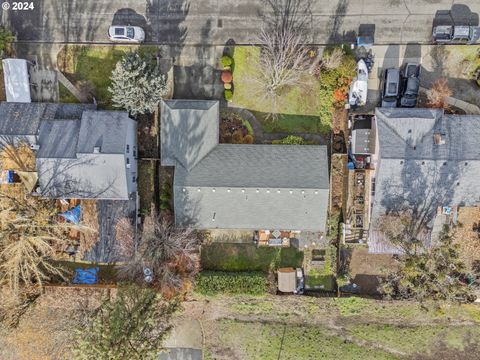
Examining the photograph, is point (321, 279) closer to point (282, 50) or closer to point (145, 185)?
point (145, 185)

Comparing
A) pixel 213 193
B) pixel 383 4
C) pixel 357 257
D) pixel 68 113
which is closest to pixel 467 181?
pixel 357 257

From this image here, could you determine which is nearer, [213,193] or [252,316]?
[213,193]

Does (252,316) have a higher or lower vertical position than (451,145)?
lower

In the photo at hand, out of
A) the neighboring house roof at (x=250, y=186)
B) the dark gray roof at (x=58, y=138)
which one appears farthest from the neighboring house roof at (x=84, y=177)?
the neighboring house roof at (x=250, y=186)

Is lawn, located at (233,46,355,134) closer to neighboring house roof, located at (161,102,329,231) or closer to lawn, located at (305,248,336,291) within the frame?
neighboring house roof, located at (161,102,329,231)

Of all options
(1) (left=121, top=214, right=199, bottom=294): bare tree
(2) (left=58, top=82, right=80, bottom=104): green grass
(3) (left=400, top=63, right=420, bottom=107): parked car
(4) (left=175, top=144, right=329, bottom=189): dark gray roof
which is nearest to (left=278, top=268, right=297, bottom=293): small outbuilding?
(1) (left=121, top=214, right=199, bottom=294): bare tree

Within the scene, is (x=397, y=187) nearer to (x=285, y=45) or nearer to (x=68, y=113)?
(x=285, y=45)
